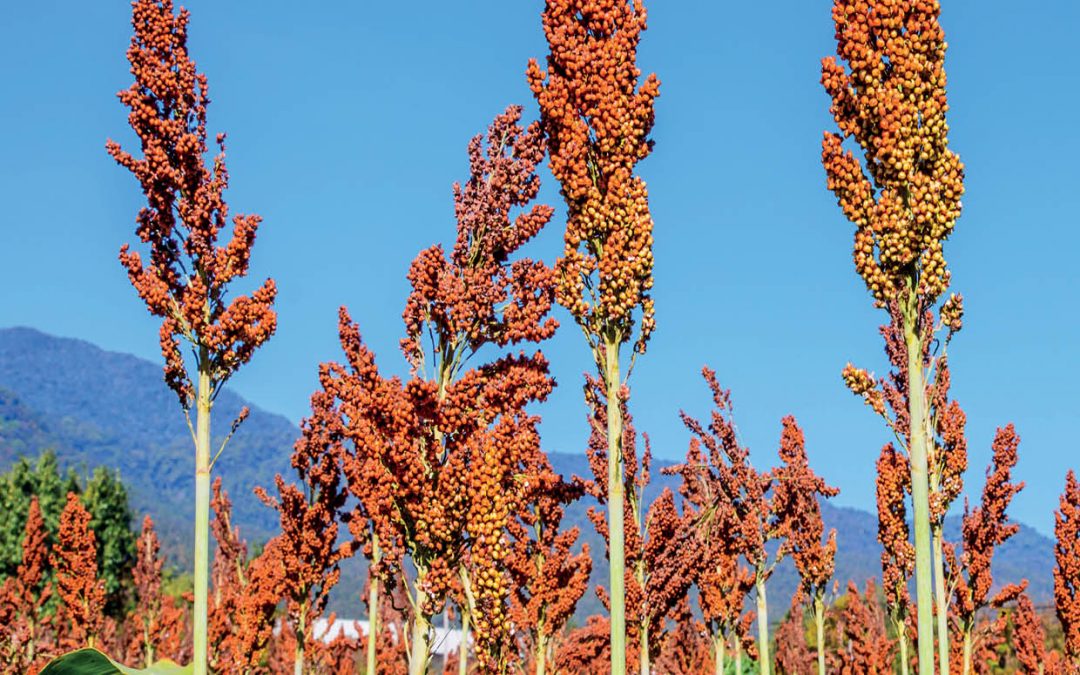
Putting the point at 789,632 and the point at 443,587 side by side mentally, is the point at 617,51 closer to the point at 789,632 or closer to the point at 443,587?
the point at 443,587

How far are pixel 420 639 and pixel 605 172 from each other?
4.71m

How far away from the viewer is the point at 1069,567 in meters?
23.4

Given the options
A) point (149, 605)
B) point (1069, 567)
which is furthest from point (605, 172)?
point (149, 605)

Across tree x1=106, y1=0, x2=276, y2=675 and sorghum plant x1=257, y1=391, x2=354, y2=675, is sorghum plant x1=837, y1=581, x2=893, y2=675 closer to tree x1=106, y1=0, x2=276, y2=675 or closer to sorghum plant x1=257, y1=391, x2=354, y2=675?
sorghum plant x1=257, y1=391, x2=354, y2=675

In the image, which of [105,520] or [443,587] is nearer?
Answer: [443,587]

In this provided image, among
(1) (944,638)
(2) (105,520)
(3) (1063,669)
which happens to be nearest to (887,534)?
(1) (944,638)

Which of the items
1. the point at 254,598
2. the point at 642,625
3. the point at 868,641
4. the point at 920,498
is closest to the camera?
the point at 920,498

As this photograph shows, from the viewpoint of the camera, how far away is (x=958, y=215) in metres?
11.5

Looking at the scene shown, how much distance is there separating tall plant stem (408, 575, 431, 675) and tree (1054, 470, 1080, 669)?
15.2m

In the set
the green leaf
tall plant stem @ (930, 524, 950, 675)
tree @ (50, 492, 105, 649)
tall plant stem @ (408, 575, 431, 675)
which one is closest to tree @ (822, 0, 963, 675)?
tall plant stem @ (408, 575, 431, 675)

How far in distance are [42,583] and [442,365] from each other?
217 feet

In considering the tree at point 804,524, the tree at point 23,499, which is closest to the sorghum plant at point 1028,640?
the tree at point 804,524

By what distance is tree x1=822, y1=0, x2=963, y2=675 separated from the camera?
448 inches

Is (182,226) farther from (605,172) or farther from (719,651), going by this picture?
(719,651)
